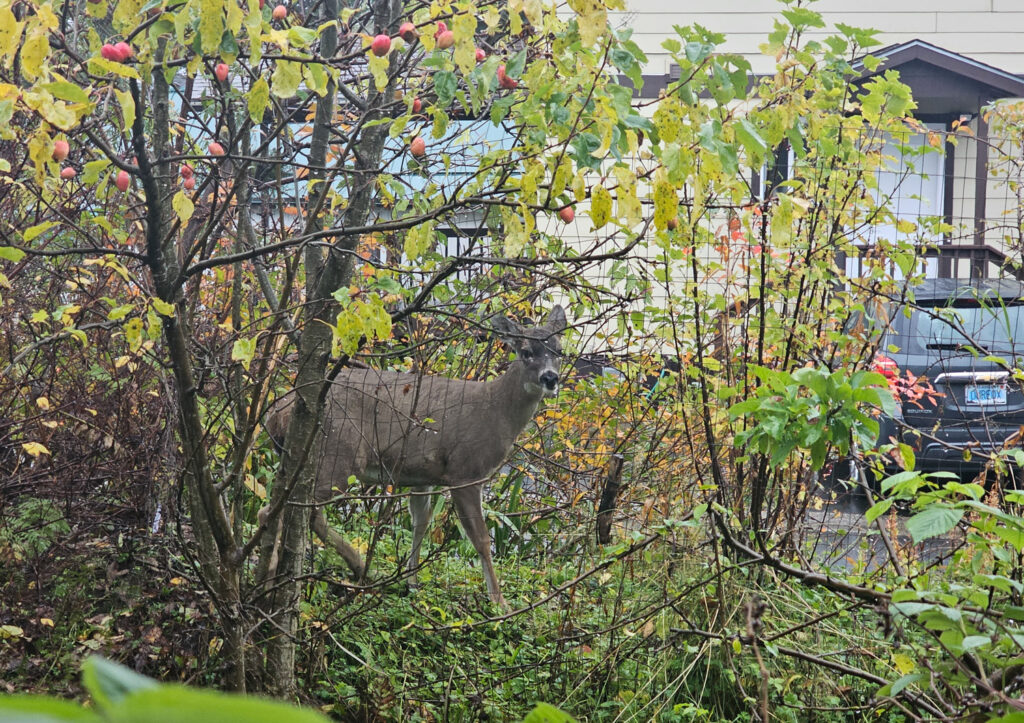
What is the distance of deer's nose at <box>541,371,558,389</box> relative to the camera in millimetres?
7312

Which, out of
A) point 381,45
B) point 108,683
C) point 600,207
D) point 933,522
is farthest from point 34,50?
point 108,683

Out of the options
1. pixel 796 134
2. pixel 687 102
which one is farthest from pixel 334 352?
pixel 796 134

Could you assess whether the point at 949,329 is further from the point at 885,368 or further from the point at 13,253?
the point at 13,253

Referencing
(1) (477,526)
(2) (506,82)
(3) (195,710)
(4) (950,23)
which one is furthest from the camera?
(4) (950,23)

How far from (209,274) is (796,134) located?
4.80m

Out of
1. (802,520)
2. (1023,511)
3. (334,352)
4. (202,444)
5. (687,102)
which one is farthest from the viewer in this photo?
(802,520)

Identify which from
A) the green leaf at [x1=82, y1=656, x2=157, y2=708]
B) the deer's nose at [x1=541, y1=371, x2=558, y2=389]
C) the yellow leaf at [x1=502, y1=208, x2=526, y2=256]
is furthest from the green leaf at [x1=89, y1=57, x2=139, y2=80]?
the deer's nose at [x1=541, y1=371, x2=558, y2=389]

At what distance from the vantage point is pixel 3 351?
20.0 ft

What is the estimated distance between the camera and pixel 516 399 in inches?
305

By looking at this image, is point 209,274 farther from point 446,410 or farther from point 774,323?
point 774,323

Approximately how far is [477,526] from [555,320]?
151cm

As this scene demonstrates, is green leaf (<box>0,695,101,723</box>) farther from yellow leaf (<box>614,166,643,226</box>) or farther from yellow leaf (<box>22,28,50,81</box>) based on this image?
yellow leaf (<box>614,166,643,226</box>)

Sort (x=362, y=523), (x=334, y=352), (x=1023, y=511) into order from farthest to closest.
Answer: (x=362, y=523) < (x=1023, y=511) < (x=334, y=352)

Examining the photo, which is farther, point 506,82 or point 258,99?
point 506,82
